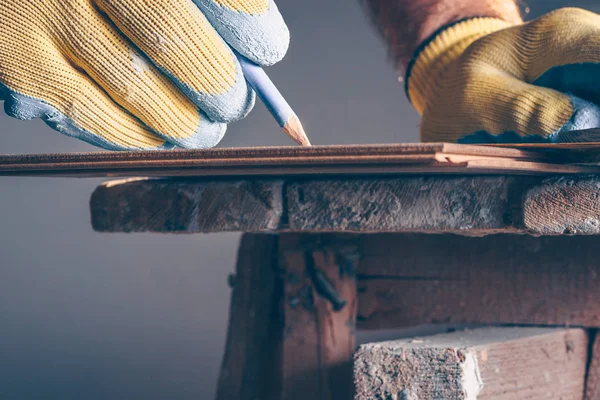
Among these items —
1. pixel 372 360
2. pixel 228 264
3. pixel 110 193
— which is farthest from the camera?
pixel 228 264

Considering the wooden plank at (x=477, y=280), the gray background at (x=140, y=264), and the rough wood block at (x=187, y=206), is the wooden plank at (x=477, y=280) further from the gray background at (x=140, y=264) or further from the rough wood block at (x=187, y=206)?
the gray background at (x=140, y=264)

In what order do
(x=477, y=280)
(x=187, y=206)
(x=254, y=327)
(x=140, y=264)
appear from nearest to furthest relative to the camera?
(x=187, y=206) < (x=477, y=280) < (x=254, y=327) < (x=140, y=264)

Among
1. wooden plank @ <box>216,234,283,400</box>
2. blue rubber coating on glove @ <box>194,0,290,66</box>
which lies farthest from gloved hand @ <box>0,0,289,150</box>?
wooden plank @ <box>216,234,283,400</box>

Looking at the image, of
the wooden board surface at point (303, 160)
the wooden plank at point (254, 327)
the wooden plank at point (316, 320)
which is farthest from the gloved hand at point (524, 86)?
the wooden plank at point (254, 327)

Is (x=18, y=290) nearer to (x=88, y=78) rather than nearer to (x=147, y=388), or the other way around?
(x=147, y=388)

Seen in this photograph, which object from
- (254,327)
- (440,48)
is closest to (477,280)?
(254,327)

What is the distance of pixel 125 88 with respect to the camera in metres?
0.90

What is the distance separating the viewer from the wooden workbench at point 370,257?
969mm

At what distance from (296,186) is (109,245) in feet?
7.27

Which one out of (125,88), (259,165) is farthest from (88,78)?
(259,165)

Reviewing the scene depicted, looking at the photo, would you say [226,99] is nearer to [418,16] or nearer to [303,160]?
[303,160]

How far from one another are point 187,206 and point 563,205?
0.54m

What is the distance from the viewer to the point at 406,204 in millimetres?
987

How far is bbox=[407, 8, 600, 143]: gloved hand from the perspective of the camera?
109 cm
